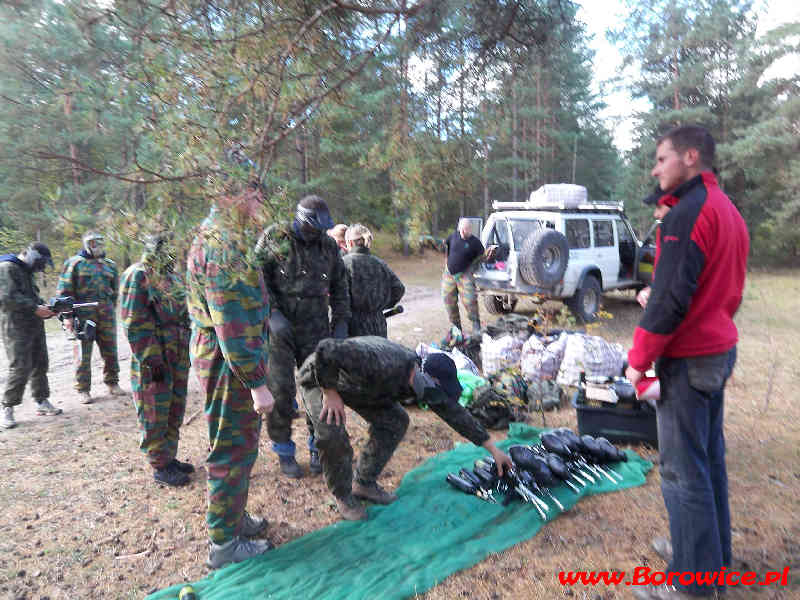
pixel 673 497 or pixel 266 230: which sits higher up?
pixel 266 230

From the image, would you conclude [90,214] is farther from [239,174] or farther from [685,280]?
[685,280]

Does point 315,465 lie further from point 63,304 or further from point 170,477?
point 63,304

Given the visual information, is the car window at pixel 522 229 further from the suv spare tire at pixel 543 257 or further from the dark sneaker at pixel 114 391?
the dark sneaker at pixel 114 391

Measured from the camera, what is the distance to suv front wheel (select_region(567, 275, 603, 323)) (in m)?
8.94

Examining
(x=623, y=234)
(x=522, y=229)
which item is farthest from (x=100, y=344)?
(x=623, y=234)

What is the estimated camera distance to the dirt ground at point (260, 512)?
109 inches

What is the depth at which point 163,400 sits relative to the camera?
12.5 feet

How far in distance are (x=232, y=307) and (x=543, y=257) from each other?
6.45 m

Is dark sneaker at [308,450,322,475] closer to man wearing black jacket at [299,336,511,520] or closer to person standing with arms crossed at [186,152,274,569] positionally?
man wearing black jacket at [299,336,511,520]

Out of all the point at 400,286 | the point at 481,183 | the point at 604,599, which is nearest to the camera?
the point at 604,599

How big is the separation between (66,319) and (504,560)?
4.77m

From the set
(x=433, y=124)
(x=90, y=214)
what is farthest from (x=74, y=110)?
(x=433, y=124)

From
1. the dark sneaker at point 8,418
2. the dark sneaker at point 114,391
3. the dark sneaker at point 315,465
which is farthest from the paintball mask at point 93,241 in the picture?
the dark sneaker at point 114,391

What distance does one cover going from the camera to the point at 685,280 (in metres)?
2.14
